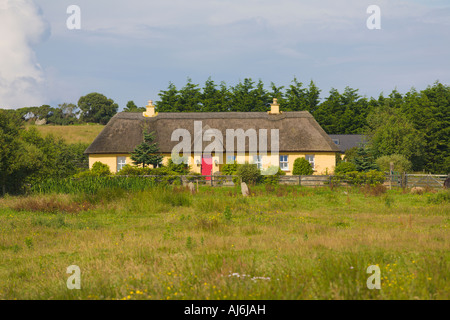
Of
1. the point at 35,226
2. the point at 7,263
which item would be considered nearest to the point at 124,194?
the point at 35,226

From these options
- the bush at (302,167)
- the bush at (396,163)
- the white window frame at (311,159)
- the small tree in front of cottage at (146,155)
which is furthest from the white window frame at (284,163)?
the small tree in front of cottage at (146,155)

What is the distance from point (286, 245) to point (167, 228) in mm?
4174

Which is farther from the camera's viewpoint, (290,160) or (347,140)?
(347,140)

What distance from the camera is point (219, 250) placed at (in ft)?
28.9

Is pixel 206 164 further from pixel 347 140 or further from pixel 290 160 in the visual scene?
pixel 347 140

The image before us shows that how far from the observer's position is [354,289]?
563 centimetres

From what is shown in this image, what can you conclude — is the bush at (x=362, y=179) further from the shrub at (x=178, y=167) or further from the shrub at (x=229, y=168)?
the shrub at (x=178, y=167)

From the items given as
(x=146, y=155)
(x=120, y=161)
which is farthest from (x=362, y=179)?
(x=120, y=161)

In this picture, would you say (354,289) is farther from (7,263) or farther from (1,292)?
(7,263)

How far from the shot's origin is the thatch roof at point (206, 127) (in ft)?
129

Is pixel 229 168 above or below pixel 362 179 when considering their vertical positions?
above

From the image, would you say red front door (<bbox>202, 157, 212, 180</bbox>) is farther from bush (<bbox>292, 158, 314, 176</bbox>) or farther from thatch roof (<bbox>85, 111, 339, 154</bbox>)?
bush (<bbox>292, 158, 314, 176</bbox>)

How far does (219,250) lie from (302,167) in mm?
29320

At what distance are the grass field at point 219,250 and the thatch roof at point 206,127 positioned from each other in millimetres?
21646
